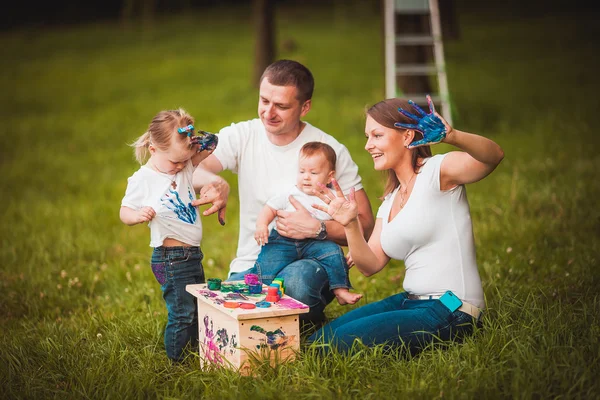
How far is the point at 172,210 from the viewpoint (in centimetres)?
373

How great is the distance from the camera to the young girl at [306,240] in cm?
402

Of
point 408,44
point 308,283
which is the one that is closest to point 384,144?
point 308,283

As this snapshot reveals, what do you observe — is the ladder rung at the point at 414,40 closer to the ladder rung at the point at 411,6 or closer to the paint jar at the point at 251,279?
the ladder rung at the point at 411,6

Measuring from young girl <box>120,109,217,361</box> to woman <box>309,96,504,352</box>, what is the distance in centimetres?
72

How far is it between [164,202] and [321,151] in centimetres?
93

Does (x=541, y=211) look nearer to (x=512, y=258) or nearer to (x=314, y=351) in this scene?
(x=512, y=258)

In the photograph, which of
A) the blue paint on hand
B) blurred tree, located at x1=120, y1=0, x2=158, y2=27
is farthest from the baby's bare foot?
blurred tree, located at x1=120, y1=0, x2=158, y2=27

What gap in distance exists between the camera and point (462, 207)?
369 centimetres

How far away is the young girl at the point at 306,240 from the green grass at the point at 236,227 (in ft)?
1.82

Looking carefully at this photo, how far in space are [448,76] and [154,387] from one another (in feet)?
37.8

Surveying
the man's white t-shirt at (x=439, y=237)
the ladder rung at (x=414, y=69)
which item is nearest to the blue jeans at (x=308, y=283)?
the man's white t-shirt at (x=439, y=237)

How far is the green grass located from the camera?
11.3 feet

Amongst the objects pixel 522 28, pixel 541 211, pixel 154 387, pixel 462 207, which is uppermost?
pixel 522 28

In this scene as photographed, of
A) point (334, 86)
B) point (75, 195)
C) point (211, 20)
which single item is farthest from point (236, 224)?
point (211, 20)
